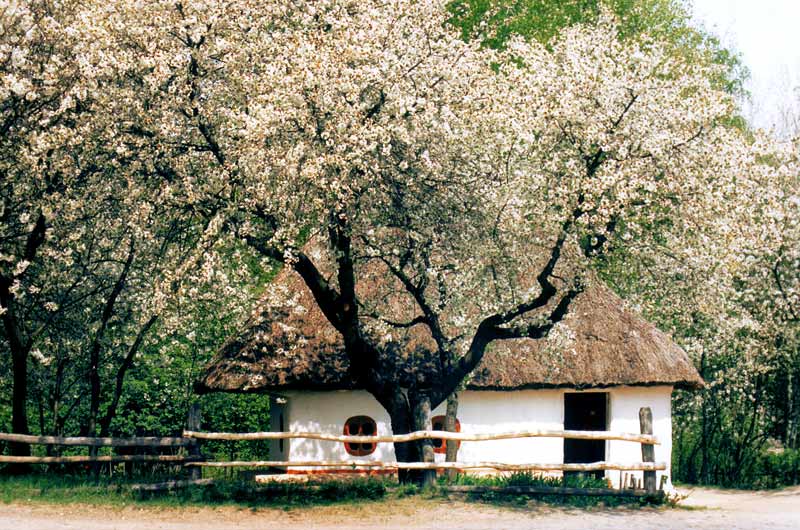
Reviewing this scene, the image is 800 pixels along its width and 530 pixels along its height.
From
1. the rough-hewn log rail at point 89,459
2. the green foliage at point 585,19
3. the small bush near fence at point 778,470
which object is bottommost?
the small bush near fence at point 778,470

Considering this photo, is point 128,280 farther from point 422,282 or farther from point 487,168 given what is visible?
point 487,168

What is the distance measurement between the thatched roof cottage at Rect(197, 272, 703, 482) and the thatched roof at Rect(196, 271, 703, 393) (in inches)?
0.9

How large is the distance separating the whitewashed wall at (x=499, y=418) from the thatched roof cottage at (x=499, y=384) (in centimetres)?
2

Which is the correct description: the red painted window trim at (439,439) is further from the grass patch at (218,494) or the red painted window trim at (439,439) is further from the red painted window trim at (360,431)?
the grass patch at (218,494)

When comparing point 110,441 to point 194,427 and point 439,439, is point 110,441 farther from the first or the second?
point 439,439

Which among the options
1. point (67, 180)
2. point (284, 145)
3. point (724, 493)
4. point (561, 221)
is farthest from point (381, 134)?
point (724, 493)

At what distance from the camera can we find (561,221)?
594 inches

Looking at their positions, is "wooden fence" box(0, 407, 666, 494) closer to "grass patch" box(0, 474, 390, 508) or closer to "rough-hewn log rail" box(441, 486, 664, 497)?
"rough-hewn log rail" box(441, 486, 664, 497)

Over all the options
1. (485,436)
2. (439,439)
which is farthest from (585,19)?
(485,436)

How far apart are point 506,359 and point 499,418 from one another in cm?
131

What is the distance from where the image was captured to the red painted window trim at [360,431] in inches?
821

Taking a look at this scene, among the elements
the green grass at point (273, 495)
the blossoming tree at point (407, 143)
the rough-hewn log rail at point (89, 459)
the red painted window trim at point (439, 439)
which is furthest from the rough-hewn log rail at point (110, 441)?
the red painted window trim at point (439, 439)

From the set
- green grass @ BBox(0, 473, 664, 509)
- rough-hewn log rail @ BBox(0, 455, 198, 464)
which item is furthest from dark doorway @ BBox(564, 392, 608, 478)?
rough-hewn log rail @ BBox(0, 455, 198, 464)

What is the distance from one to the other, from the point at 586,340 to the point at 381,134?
31.1 feet
